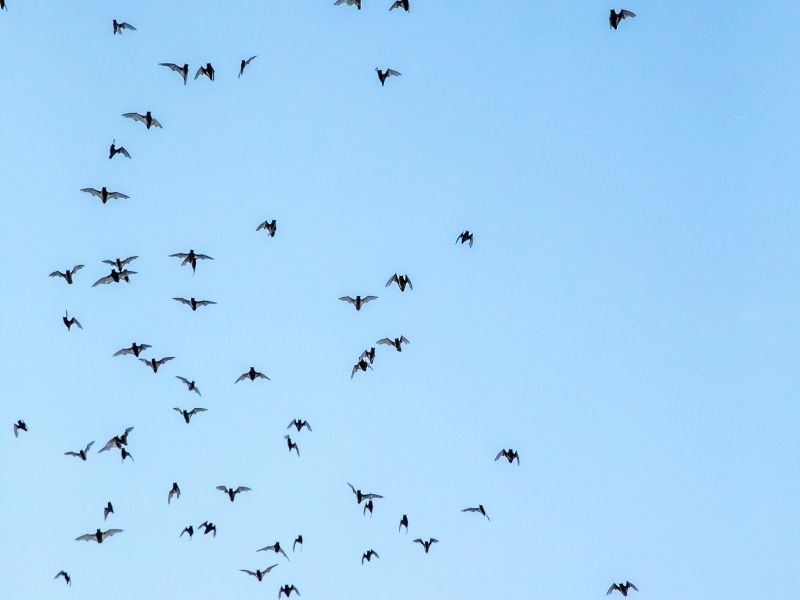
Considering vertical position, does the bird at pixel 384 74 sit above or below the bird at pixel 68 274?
above

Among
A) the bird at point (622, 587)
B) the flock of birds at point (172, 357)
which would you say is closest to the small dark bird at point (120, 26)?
the flock of birds at point (172, 357)

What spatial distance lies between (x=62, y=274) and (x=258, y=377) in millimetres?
11632

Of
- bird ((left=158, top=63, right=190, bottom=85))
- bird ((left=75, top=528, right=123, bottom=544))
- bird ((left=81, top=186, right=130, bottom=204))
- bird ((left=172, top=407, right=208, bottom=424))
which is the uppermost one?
bird ((left=158, top=63, right=190, bottom=85))

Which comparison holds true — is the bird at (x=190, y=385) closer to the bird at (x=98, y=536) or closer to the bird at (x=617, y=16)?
the bird at (x=98, y=536)

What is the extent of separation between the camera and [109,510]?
217 ft

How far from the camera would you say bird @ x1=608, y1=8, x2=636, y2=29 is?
5797 cm

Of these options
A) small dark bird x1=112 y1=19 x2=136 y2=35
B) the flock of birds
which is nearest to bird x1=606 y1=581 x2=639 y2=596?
the flock of birds

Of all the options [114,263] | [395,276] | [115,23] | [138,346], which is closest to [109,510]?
[138,346]

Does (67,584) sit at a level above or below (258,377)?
below

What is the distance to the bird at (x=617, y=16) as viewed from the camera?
5797 centimetres

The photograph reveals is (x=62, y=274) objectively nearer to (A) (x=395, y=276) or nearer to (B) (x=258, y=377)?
(B) (x=258, y=377)

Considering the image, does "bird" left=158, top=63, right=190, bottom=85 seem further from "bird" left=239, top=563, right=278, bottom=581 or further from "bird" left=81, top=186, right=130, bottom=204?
"bird" left=239, top=563, right=278, bottom=581

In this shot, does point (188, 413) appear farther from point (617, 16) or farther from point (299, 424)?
point (617, 16)

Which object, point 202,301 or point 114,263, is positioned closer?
point 114,263
